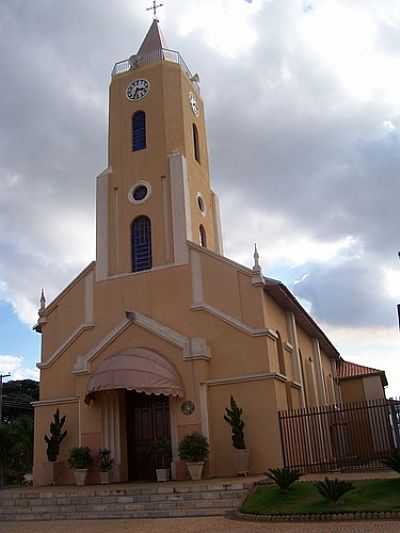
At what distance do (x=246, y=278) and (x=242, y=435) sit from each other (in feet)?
20.0

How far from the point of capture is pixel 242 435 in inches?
824

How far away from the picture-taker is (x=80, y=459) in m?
22.1

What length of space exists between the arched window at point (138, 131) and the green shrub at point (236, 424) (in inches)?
515

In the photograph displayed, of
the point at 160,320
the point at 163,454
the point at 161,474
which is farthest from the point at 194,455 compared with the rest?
the point at 160,320

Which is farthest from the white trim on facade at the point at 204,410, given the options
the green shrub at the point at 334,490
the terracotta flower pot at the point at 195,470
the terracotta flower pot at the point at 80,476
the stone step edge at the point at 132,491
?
the green shrub at the point at 334,490

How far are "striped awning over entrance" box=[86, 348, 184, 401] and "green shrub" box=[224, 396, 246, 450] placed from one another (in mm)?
1985

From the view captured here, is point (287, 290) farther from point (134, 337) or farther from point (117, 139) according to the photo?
point (117, 139)

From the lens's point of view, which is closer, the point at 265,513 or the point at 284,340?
the point at 265,513

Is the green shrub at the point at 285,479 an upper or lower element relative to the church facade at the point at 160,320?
lower

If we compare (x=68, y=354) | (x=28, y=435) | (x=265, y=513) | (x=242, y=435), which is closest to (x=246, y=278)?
(x=242, y=435)

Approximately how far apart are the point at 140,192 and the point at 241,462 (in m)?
12.8

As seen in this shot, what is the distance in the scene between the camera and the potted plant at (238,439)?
20.7 m

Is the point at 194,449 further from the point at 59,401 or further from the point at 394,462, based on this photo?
the point at 394,462

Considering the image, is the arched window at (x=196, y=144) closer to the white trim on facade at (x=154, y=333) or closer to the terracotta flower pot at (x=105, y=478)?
the white trim on facade at (x=154, y=333)
